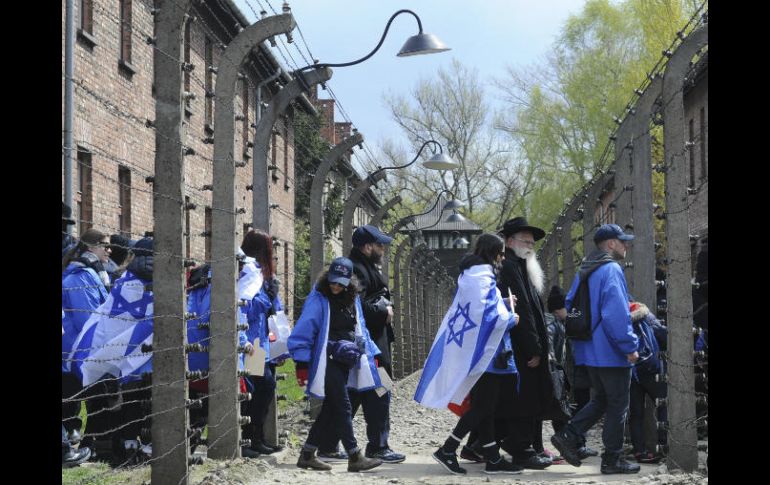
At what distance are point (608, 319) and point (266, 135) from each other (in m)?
2.95

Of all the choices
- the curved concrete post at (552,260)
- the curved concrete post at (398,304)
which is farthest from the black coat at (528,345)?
the curved concrete post at (398,304)

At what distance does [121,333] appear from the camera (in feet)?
27.8

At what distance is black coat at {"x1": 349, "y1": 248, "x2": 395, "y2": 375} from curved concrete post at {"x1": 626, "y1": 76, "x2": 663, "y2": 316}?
2065 millimetres

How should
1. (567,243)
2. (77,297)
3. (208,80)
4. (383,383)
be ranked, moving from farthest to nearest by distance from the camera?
1. (208,80)
2. (567,243)
3. (383,383)
4. (77,297)

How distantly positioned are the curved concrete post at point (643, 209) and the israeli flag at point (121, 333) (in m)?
4.06

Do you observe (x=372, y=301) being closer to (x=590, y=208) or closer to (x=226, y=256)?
(x=226, y=256)

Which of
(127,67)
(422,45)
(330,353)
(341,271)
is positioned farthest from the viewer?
(127,67)

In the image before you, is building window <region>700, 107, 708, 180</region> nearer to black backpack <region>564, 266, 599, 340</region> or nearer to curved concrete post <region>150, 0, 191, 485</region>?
black backpack <region>564, 266, 599, 340</region>

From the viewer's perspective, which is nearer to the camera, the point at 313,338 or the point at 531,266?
the point at 313,338

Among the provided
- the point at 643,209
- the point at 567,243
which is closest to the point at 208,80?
the point at 567,243
